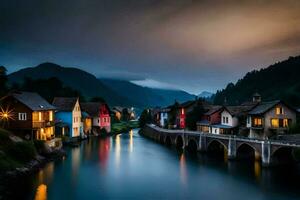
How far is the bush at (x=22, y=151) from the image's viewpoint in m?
55.3

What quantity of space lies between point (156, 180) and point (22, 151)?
69.4 ft

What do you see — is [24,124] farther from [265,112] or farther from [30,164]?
[265,112]

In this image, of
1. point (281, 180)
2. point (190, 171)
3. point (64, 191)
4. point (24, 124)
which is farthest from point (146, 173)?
point (24, 124)

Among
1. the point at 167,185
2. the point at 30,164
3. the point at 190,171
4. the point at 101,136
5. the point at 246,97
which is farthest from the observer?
the point at 246,97

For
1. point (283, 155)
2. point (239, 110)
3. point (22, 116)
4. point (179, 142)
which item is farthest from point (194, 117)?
point (22, 116)

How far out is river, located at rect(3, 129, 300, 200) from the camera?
45.7 metres

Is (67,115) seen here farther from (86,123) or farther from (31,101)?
(31,101)

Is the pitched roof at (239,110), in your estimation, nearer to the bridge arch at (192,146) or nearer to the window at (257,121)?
the window at (257,121)

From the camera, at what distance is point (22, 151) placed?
56625 mm

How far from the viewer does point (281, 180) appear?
52.3 meters

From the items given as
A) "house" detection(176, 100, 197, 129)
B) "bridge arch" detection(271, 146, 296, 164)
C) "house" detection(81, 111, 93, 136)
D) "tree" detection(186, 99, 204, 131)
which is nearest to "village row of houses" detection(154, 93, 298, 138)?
"tree" detection(186, 99, 204, 131)

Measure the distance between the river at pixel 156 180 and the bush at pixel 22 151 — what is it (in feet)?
10.7

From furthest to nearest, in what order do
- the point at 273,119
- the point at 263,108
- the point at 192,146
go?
1. the point at 192,146
2. the point at 263,108
3. the point at 273,119

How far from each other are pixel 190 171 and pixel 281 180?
15380 millimetres
